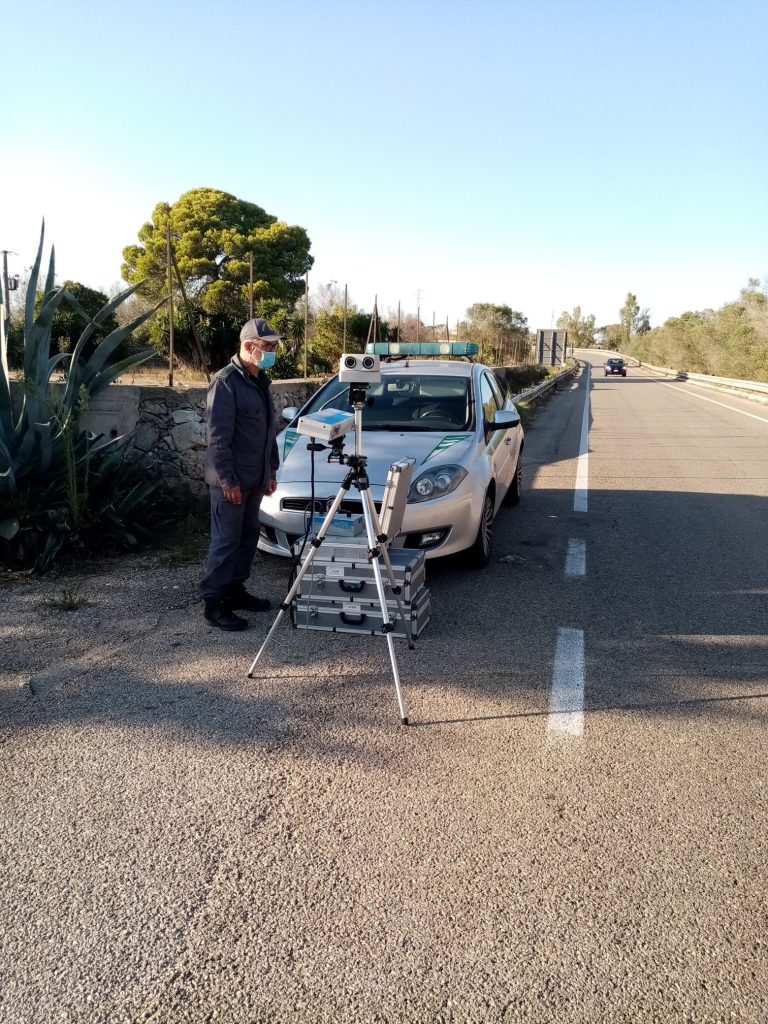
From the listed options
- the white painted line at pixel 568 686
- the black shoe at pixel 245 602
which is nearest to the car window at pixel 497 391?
the white painted line at pixel 568 686

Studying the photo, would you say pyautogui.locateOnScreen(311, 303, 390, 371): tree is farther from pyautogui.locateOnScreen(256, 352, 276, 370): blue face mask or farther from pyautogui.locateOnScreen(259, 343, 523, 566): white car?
pyautogui.locateOnScreen(256, 352, 276, 370): blue face mask

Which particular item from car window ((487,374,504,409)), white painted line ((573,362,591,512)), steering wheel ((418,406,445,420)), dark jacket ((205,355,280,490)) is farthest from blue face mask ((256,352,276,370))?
white painted line ((573,362,591,512))

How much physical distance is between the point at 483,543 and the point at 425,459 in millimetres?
818

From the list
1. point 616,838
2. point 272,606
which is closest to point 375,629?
point 272,606

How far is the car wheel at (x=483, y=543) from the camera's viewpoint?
641 centimetres

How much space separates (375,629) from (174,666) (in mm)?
1191

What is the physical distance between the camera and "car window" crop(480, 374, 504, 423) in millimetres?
7469

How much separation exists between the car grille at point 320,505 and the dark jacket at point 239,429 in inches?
25.9

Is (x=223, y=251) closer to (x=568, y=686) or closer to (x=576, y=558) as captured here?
(x=576, y=558)

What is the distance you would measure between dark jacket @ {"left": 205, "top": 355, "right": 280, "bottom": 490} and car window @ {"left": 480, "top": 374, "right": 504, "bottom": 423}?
270cm

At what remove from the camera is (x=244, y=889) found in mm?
2730

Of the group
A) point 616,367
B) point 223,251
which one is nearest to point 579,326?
point 616,367

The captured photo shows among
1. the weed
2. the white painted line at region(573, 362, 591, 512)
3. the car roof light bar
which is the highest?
the car roof light bar

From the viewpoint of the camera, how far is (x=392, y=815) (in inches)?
125
